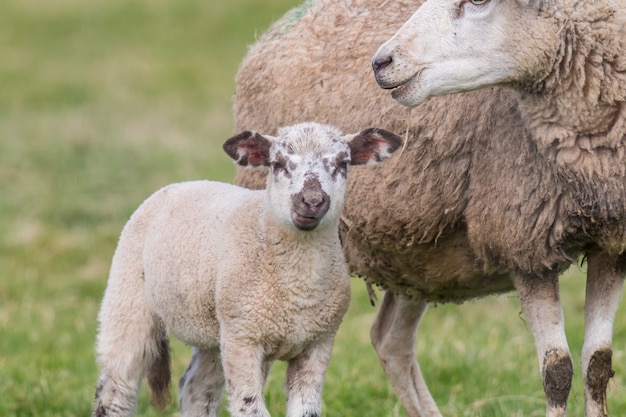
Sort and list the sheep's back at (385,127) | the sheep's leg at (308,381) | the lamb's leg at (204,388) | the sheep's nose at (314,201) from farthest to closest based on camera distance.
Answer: the lamb's leg at (204,388) < the sheep's back at (385,127) < the sheep's leg at (308,381) < the sheep's nose at (314,201)

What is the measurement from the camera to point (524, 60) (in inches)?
195

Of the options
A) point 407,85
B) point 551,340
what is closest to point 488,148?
point 407,85

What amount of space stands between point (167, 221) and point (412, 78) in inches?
50.2

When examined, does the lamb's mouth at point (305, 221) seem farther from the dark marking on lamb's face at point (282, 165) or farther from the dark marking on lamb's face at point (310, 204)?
the dark marking on lamb's face at point (282, 165)

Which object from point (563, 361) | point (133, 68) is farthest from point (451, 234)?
point (133, 68)

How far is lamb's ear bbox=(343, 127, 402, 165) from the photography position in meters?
4.93

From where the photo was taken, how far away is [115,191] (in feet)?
42.6

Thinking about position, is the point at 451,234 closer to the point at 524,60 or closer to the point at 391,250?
the point at 391,250

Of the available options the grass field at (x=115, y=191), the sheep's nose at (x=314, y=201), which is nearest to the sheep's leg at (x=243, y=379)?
the sheep's nose at (x=314, y=201)

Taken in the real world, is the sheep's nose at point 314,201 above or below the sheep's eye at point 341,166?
below

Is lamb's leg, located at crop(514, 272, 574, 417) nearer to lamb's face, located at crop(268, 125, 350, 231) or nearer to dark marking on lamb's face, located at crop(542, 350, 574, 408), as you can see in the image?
dark marking on lamb's face, located at crop(542, 350, 574, 408)

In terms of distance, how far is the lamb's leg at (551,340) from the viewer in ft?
17.4

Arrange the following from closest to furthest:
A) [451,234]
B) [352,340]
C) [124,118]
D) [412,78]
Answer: [412,78] < [451,234] < [352,340] < [124,118]

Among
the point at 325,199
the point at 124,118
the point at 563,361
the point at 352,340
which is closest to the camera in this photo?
the point at 325,199
